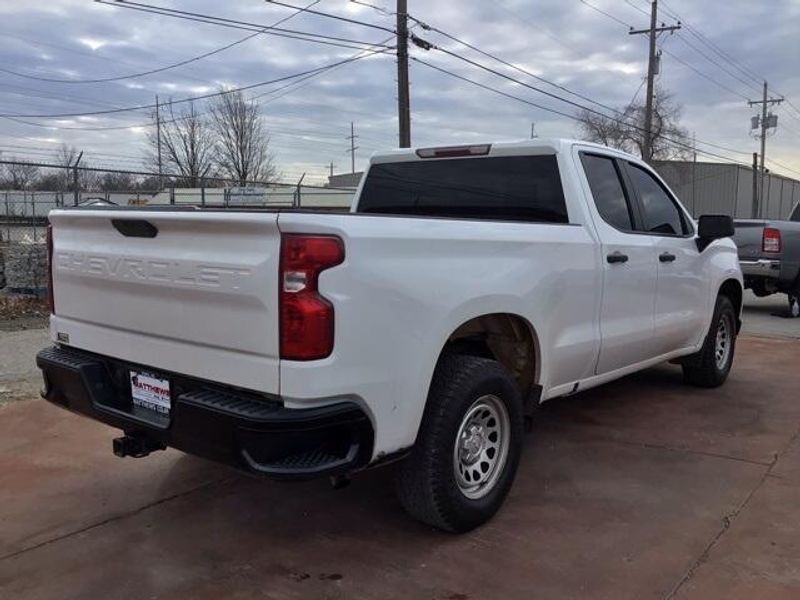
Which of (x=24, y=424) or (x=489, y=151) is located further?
(x=24, y=424)

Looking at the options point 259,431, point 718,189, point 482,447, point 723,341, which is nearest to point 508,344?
point 482,447

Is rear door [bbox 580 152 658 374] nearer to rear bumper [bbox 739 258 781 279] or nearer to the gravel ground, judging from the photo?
the gravel ground

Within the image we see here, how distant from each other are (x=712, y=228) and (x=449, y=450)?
11.5 ft

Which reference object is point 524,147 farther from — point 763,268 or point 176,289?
point 763,268

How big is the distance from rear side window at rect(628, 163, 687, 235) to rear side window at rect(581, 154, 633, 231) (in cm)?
26

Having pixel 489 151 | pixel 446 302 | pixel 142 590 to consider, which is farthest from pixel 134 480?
pixel 489 151

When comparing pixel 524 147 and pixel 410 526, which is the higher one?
pixel 524 147

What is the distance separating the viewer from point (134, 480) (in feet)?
14.9

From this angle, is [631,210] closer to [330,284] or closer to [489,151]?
[489,151]

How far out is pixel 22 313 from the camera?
1008cm

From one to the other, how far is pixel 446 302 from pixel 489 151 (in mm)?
1859

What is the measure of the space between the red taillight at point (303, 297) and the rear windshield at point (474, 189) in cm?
216

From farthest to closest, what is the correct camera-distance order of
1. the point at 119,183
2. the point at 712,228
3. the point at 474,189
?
the point at 119,183, the point at 712,228, the point at 474,189


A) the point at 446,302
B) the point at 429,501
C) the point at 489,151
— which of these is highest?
the point at 489,151
